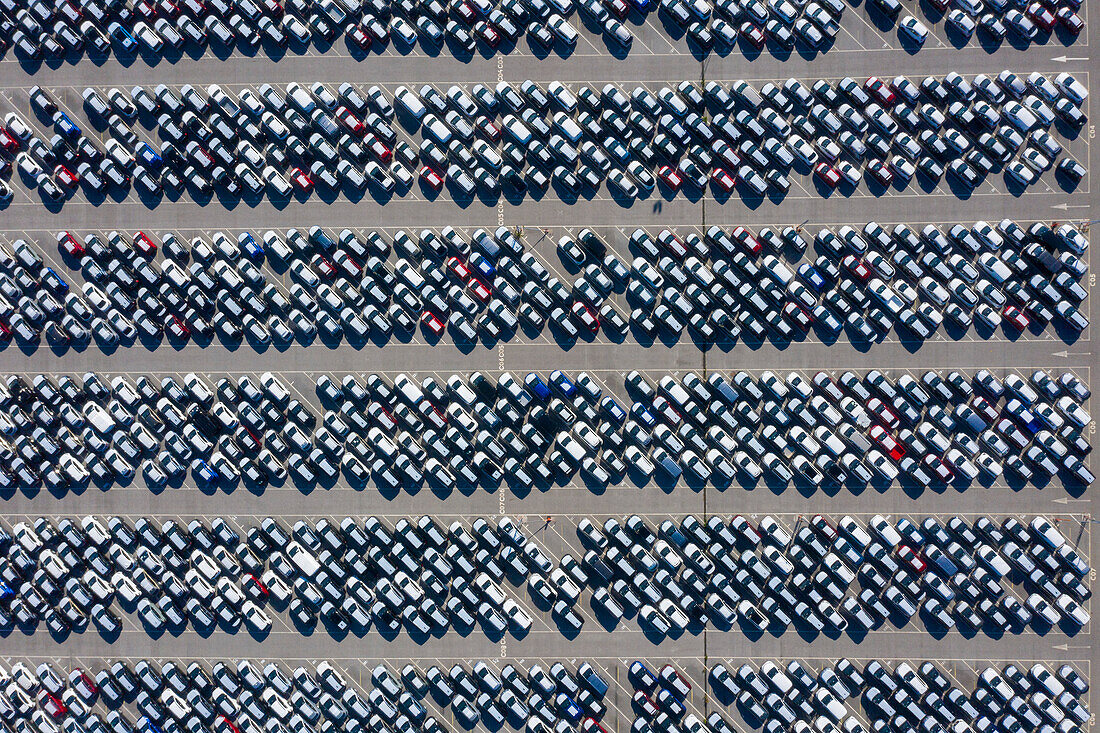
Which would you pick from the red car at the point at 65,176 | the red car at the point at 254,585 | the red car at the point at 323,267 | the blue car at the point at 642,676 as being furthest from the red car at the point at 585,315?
the red car at the point at 65,176

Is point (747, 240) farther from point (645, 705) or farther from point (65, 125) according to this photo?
point (65, 125)

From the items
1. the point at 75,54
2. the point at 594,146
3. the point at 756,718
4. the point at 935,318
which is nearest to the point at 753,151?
the point at 594,146

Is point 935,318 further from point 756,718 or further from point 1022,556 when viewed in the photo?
point 756,718

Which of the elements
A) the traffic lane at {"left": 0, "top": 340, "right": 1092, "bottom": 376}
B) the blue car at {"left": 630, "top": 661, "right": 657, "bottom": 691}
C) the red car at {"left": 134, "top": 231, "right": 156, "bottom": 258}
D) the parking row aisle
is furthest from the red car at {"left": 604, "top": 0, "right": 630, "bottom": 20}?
the blue car at {"left": 630, "top": 661, "right": 657, "bottom": 691}

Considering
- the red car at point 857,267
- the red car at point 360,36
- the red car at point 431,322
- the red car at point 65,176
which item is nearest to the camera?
the red car at point 857,267

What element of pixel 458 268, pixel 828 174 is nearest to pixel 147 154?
pixel 458 268

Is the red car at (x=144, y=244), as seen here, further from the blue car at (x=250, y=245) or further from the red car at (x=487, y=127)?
the red car at (x=487, y=127)
